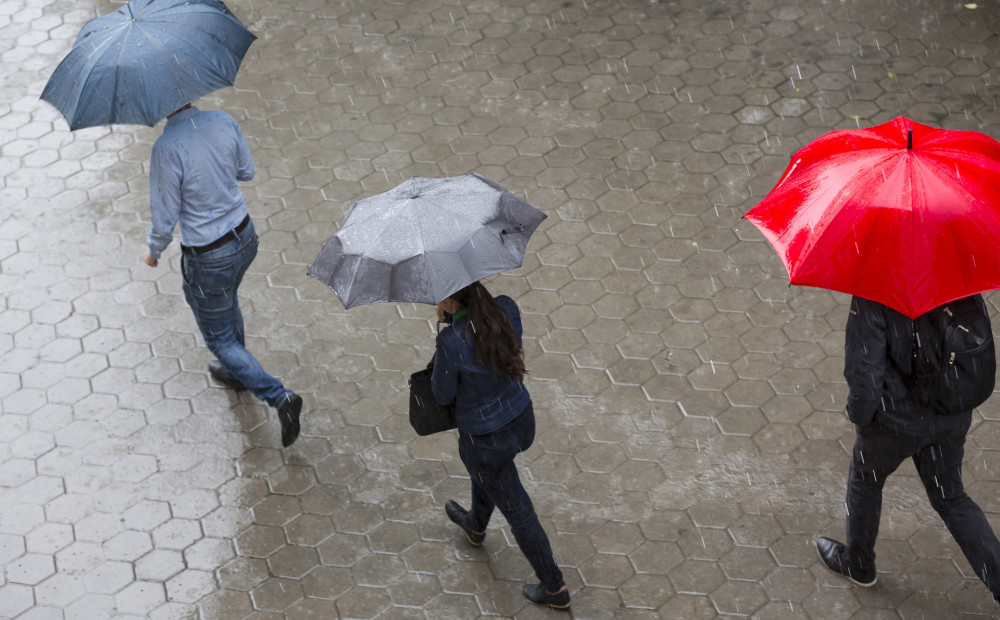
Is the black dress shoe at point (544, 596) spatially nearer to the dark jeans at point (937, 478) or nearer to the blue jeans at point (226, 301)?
the dark jeans at point (937, 478)

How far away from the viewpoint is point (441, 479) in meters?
5.96

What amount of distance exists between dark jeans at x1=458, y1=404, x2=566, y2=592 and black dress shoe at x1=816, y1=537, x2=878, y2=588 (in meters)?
1.33

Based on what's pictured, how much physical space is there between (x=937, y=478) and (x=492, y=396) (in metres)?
Answer: 1.99

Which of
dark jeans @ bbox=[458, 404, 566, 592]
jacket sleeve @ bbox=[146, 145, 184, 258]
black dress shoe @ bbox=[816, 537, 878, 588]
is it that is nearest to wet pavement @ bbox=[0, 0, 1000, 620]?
black dress shoe @ bbox=[816, 537, 878, 588]

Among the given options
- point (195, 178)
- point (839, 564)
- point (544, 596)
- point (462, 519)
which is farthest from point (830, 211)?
point (195, 178)

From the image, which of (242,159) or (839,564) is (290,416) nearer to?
(242,159)

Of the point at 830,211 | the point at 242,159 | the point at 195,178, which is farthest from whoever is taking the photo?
the point at 242,159

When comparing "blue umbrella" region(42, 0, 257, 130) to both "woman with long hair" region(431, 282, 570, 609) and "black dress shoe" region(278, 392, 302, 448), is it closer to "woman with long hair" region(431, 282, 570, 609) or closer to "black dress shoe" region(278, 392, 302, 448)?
"black dress shoe" region(278, 392, 302, 448)

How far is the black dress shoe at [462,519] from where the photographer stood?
550 centimetres

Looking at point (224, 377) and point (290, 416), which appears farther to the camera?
point (224, 377)

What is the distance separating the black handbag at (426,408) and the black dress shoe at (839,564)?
2046 millimetres

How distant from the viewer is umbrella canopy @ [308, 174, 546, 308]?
419 centimetres

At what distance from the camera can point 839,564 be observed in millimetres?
5273

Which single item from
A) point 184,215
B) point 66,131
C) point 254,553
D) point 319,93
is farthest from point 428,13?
point 254,553
